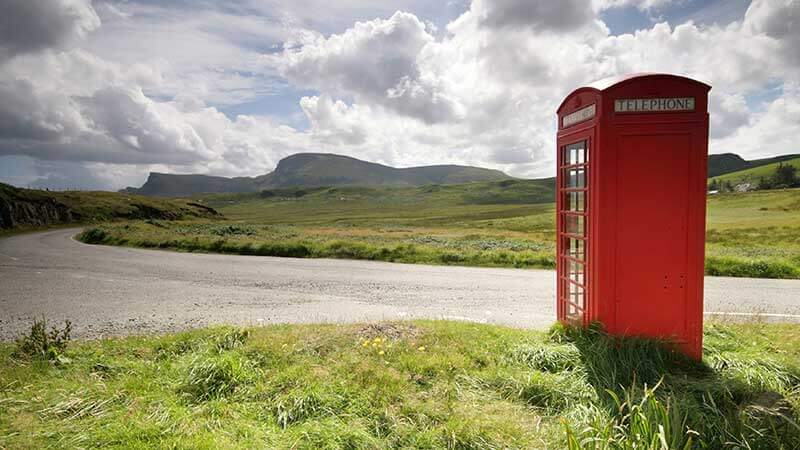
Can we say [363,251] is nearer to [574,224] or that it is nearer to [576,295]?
[576,295]

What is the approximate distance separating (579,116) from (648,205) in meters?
1.46

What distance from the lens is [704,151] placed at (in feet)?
18.3

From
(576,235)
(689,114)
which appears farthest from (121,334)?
(689,114)

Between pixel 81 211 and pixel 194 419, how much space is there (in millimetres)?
61890

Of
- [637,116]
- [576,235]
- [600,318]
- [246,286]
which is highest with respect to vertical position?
[637,116]

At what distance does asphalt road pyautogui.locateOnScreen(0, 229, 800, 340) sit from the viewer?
9.16 m

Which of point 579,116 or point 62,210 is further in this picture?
point 62,210

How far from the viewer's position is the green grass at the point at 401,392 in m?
4.01

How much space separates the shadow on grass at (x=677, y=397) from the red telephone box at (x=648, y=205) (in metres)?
0.32

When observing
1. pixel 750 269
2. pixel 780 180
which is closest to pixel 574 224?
pixel 750 269

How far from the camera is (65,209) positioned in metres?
51.9

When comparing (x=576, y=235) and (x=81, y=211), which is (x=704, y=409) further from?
(x=81, y=211)

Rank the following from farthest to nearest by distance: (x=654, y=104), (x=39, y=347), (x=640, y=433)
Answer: (x=39, y=347) < (x=654, y=104) < (x=640, y=433)

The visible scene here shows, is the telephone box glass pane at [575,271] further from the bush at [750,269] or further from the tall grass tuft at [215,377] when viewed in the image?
the bush at [750,269]
